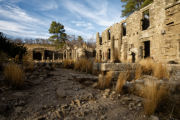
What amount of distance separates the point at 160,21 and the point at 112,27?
253 inches

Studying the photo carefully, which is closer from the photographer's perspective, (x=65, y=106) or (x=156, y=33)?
(x=65, y=106)

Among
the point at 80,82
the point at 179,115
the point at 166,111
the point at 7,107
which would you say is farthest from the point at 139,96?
the point at 7,107

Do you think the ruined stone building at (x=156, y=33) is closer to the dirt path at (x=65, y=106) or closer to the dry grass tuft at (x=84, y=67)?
the dry grass tuft at (x=84, y=67)

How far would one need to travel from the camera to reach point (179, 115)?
5.50ft

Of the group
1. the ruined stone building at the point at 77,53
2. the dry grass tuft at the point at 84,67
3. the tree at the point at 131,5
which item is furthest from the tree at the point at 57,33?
the dry grass tuft at the point at 84,67

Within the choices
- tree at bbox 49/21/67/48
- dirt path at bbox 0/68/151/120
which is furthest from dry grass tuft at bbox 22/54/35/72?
tree at bbox 49/21/67/48

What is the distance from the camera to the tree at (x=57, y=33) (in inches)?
1035

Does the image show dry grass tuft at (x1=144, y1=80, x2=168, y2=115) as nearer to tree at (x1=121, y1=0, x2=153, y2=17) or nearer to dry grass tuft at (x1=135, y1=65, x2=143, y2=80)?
dry grass tuft at (x1=135, y1=65, x2=143, y2=80)

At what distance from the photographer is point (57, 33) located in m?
26.9

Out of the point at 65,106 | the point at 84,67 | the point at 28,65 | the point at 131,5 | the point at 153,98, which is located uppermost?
the point at 131,5

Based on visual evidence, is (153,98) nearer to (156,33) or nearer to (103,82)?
(103,82)

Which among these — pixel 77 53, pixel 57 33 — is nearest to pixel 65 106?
pixel 77 53

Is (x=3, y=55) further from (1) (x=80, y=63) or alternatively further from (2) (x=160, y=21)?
(2) (x=160, y=21)

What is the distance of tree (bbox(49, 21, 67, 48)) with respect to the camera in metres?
26.3
